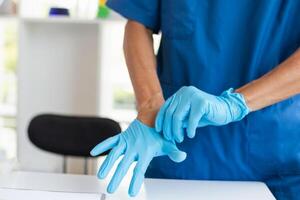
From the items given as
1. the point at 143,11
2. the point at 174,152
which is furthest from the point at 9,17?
the point at 174,152

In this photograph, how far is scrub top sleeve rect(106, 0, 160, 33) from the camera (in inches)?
44.8

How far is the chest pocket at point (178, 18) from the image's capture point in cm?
104

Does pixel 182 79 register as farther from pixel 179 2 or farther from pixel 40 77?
pixel 40 77

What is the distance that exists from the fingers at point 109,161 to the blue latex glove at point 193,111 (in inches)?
3.4

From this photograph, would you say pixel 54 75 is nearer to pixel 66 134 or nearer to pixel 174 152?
pixel 66 134

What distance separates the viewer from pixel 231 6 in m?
1.02

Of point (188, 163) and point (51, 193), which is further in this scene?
Answer: point (188, 163)

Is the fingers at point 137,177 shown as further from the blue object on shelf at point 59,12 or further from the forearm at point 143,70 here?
the blue object on shelf at point 59,12

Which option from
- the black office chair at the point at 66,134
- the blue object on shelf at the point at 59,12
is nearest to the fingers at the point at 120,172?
the black office chair at the point at 66,134

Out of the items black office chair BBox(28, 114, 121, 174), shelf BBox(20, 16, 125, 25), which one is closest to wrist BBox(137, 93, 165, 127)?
black office chair BBox(28, 114, 121, 174)

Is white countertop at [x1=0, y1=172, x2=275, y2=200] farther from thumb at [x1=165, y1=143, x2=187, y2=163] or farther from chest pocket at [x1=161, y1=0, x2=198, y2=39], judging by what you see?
chest pocket at [x1=161, y1=0, x2=198, y2=39]

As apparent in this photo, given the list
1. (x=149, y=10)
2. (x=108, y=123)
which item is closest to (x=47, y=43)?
(x=108, y=123)

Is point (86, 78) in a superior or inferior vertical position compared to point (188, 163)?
inferior

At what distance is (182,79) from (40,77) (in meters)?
1.71
